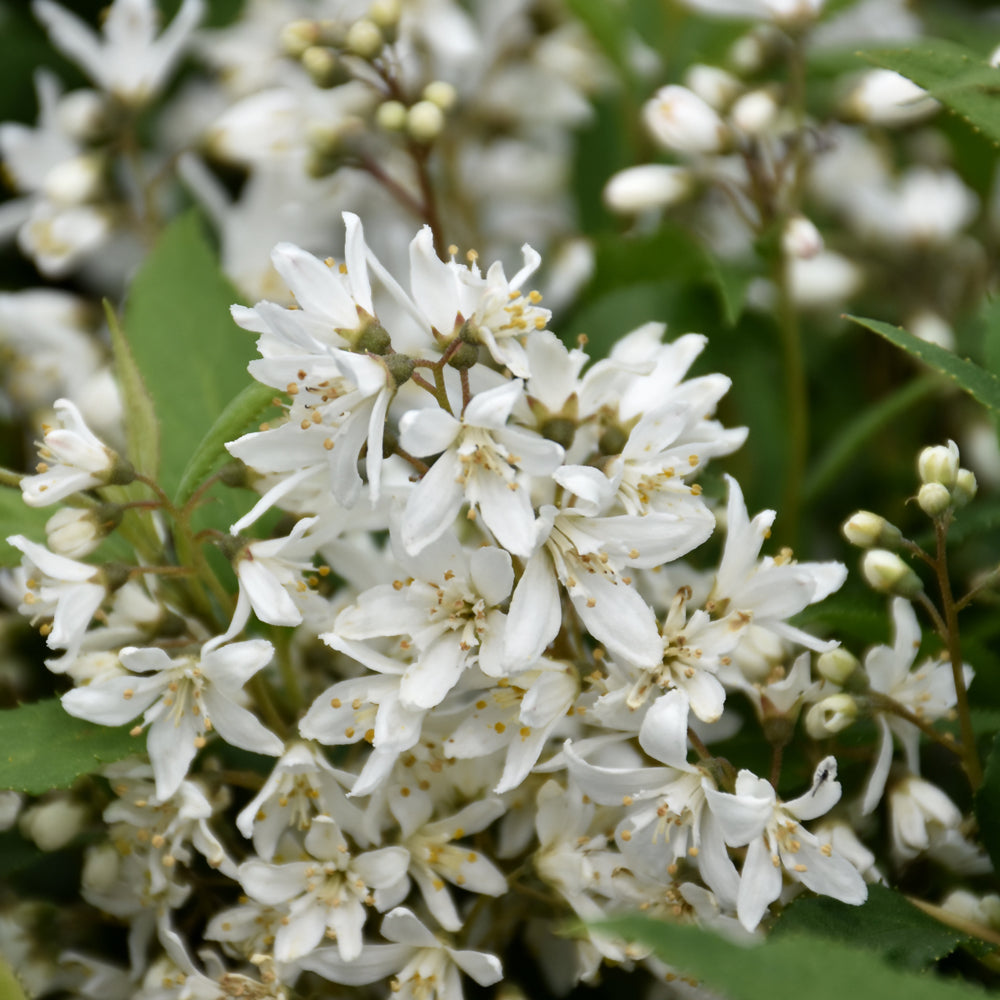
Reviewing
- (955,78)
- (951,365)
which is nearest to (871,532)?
(951,365)

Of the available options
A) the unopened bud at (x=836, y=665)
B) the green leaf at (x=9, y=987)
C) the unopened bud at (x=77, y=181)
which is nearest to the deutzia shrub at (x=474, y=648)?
the unopened bud at (x=836, y=665)

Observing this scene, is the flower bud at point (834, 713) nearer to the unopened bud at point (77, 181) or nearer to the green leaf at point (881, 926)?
the green leaf at point (881, 926)

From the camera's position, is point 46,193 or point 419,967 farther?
point 46,193

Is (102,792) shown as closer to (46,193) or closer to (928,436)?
(46,193)

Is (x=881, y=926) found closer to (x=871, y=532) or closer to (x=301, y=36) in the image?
(x=871, y=532)

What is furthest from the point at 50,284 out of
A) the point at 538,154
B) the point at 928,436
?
the point at 928,436
